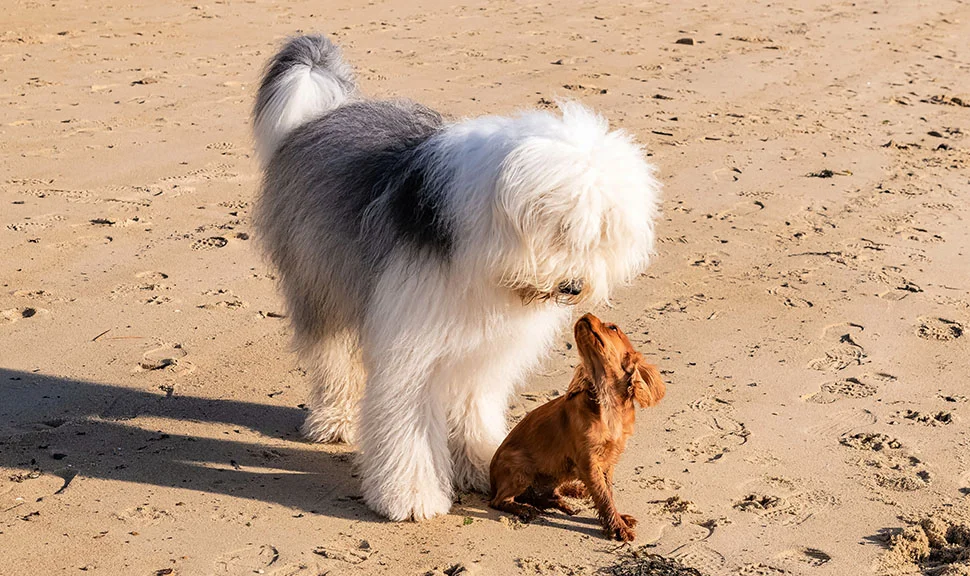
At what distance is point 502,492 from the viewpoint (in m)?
4.28

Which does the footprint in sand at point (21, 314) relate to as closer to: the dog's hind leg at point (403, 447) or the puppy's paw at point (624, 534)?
the dog's hind leg at point (403, 447)

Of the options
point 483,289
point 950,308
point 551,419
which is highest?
point 483,289

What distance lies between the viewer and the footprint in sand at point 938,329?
5.88m

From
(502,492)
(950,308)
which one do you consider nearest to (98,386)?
(502,492)

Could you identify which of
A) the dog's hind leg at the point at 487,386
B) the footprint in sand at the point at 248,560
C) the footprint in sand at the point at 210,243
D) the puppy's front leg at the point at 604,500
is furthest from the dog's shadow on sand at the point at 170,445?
the footprint in sand at the point at 210,243

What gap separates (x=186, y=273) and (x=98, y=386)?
123 cm

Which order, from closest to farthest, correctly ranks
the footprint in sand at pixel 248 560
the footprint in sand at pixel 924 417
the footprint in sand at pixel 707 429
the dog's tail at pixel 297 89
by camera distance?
the footprint in sand at pixel 248 560 → the footprint in sand at pixel 707 429 → the dog's tail at pixel 297 89 → the footprint in sand at pixel 924 417

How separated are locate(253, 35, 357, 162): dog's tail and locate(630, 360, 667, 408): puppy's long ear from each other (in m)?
1.77

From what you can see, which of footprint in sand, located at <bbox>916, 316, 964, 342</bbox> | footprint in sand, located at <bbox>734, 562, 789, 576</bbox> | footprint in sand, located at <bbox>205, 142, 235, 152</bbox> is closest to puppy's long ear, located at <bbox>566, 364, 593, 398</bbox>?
footprint in sand, located at <bbox>734, 562, 789, 576</bbox>

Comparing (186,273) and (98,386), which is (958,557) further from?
(186,273)

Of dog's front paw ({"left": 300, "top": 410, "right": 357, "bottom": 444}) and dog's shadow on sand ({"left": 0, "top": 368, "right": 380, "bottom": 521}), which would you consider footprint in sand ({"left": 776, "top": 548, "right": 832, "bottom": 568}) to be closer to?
dog's shadow on sand ({"left": 0, "top": 368, "right": 380, "bottom": 521})

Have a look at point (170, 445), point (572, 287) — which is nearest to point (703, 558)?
point (572, 287)

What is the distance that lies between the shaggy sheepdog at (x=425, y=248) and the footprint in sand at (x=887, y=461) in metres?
1.38

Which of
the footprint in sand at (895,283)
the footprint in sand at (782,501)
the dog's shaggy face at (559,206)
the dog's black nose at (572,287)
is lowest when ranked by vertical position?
the footprint in sand at (895,283)
